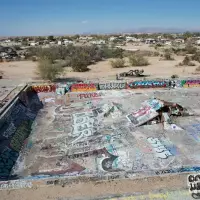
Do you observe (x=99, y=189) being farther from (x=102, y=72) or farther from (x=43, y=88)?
(x=102, y=72)

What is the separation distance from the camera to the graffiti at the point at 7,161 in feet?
48.7

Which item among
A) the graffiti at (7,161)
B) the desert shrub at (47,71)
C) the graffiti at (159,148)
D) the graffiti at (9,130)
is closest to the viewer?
the graffiti at (7,161)

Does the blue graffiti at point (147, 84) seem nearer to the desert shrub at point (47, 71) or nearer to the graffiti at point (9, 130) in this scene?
the desert shrub at point (47, 71)

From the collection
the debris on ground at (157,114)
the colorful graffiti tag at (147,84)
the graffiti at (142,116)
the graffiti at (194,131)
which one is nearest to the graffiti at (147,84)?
the colorful graffiti tag at (147,84)

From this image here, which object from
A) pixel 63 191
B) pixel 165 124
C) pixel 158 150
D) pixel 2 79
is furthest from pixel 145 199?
pixel 2 79

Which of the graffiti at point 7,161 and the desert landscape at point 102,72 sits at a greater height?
the desert landscape at point 102,72

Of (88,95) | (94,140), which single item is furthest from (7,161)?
(88,95)

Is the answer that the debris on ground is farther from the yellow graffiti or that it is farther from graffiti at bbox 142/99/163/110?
the yellow graffiti

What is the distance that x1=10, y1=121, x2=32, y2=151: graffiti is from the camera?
1808cm

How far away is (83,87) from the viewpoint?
102 feet

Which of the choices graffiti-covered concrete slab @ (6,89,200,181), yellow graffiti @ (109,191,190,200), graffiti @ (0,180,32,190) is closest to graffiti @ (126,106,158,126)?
graffiti-covered concrete slab @ (6,89,200,181)

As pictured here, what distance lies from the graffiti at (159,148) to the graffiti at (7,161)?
9810 millimetres

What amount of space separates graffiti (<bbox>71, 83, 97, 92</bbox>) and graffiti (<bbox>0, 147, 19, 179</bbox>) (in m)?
15.1

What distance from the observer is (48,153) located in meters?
17.2
